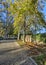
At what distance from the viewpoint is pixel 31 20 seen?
34.9m

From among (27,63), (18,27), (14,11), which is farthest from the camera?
(18,27)

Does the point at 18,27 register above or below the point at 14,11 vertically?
below

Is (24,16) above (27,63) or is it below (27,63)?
above

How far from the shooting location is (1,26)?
67.4 meters

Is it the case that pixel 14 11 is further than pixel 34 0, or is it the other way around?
pixel 14 11

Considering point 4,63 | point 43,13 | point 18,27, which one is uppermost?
point 43,13

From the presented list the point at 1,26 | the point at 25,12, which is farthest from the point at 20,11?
the point at 1,26

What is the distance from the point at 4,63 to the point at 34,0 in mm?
18803

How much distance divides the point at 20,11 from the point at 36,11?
8.84ft

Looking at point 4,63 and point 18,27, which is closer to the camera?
point 4,63

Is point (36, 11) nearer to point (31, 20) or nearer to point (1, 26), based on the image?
point (31, 20)

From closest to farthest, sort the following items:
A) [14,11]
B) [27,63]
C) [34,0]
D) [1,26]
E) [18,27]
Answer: [27,63] → [34,0] → [14,11] → [18,27] → [1,26]

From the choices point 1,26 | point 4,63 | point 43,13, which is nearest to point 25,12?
point 43,13

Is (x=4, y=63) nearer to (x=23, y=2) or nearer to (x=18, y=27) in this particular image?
(x=23, y=2)
